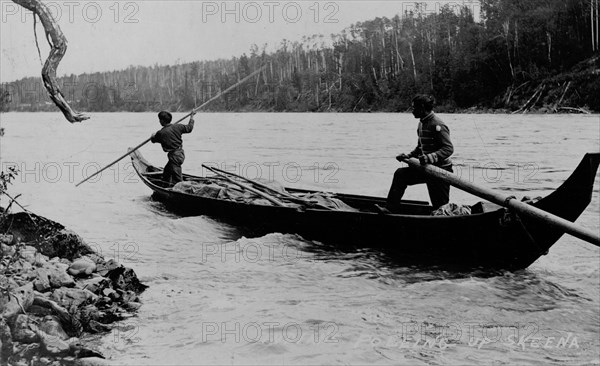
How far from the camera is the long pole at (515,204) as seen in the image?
464cm

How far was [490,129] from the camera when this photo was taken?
29.2 m

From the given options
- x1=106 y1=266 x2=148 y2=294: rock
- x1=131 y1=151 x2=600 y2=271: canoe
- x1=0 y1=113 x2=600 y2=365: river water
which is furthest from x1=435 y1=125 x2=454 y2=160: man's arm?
x1=106 y1=266 x2=148 y2=294: rock

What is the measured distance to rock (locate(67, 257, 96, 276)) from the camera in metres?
5.12

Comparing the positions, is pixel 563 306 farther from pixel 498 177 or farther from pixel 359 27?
pixel 359 27

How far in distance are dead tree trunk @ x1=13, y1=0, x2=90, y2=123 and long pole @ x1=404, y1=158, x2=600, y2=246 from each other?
371 cm

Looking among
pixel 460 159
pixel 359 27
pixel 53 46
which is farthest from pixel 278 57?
pixel 53 46

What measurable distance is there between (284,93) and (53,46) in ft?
210

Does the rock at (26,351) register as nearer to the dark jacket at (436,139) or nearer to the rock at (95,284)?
the rock at (95,284)

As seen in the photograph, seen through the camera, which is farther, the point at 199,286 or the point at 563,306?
the point at 199,286

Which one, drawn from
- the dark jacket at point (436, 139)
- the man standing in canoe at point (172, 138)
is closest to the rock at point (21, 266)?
the dark jacket at point (436, 139)

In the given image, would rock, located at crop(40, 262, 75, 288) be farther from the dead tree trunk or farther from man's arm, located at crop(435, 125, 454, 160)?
man's arm, located at crop(435, 125, 454, 160)

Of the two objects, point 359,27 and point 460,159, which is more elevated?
point 359,27

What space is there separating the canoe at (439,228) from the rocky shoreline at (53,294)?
254 cm

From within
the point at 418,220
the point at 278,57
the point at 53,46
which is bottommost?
the point at 418,220
